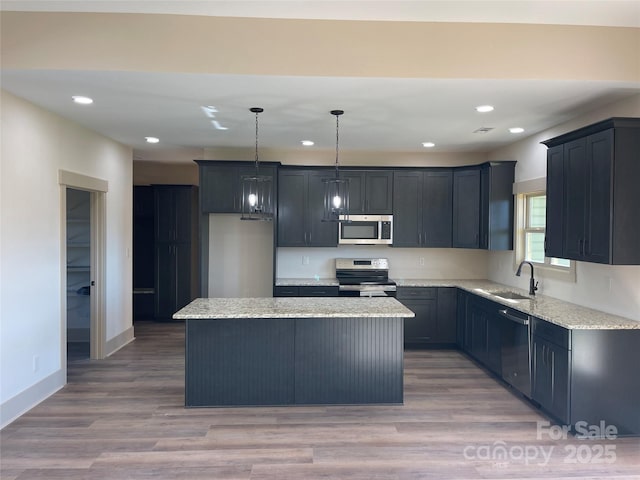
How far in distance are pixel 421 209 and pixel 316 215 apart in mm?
1474

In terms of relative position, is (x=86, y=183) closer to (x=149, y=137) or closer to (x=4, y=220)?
(x=149, y=137)

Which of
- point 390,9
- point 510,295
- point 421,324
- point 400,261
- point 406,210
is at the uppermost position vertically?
point 390,9

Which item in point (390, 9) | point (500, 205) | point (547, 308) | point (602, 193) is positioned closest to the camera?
point (390, 9)

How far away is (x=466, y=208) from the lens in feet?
19.1

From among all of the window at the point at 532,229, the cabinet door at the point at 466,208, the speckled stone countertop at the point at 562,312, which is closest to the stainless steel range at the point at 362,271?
the cabinet door at the point at 466,208

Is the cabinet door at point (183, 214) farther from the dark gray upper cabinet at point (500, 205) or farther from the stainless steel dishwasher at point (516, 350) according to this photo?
the stainless steel dishwasher at point (516, 350)

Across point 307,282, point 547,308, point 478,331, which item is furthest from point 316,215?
point 547,308

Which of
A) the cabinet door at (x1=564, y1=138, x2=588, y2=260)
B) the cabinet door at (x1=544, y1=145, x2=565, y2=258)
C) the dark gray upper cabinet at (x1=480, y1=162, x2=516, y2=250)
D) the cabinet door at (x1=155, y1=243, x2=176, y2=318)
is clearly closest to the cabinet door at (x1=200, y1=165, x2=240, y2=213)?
the cabinet door at (x1=155, y1=243, x2=176, y2=318)

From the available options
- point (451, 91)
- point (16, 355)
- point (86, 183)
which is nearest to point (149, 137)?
point (86, 183)

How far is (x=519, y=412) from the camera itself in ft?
12.2

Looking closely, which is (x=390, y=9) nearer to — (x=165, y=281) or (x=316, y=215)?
(x=316, y=215)

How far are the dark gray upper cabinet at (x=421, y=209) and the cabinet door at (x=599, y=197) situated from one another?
2.57 m

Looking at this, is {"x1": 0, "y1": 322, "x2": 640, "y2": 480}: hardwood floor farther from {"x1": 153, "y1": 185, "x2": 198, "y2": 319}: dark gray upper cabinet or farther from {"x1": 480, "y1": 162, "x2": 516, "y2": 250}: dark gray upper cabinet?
{"x1": 153, "y1": 185, "x2": 198, "y2": 319}: dark gray upper cabinet

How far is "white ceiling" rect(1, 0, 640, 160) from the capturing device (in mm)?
2943
